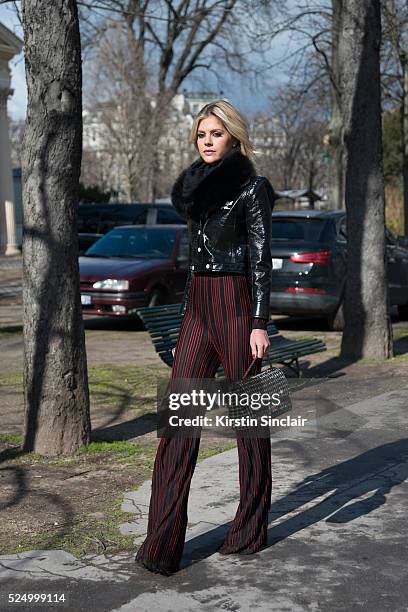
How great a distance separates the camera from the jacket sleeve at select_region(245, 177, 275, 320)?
14.4 ft

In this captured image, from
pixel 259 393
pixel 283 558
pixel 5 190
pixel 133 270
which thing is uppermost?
pixel 5 190

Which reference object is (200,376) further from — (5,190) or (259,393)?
(5,190)

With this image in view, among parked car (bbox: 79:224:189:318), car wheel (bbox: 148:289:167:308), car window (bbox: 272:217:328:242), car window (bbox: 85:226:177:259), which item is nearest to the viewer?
car window (bbox: 272:217:328:242)

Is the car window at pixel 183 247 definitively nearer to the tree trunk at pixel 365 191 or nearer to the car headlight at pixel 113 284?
the car headlight at pixel 113 284

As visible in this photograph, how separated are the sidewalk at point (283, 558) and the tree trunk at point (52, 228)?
105 cm

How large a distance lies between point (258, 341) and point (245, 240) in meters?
0.47

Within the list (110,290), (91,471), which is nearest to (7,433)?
(91,471)

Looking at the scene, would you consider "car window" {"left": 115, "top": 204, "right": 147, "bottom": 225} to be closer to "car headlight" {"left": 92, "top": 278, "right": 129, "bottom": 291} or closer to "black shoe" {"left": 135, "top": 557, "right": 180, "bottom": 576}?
"car headlight" {"left": 92, "top": 278, "right": 129, "bottom": 291}

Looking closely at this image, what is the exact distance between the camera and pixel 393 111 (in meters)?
41.6

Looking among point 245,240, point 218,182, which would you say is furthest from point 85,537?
point 218,182

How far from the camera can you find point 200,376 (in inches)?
175

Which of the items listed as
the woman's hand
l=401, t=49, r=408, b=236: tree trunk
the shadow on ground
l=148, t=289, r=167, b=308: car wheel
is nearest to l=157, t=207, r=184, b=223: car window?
l=401, t=49, r=408, b=236: tree trunk

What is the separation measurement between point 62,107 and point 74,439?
7.16 feet

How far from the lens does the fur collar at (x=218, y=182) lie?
4398 millimetres
